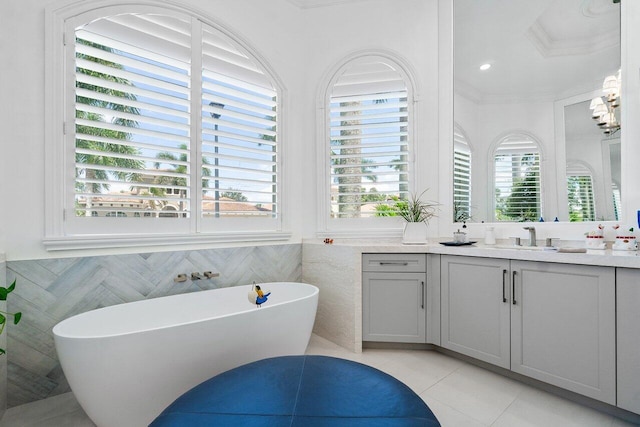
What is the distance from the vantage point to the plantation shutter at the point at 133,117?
2100 mm

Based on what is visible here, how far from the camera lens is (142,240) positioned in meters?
2.25

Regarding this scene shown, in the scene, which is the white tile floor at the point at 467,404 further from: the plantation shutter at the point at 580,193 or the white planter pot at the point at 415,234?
the plantation shutter at the point at 580,193

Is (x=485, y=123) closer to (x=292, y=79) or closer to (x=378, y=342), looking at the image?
(x=292, y=79)

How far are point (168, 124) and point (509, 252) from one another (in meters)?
2.62

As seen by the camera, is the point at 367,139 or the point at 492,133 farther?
the point at 367,139

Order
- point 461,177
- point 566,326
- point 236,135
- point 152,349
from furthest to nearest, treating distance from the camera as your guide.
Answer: point 461,177, point 236,135, point 566,326, point 152,349

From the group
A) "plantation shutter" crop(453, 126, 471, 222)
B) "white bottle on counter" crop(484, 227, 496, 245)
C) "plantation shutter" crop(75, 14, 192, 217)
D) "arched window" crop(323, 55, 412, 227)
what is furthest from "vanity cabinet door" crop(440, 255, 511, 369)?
"plantation shutter" crop(75, 14, 192, 217)

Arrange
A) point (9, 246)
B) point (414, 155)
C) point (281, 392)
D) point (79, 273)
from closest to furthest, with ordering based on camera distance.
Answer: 1. point (281, 392)
2. point (9, 246)
3. point (79, 273)
4. point (414, 155)

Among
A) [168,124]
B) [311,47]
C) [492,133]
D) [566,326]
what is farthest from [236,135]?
[566,326]

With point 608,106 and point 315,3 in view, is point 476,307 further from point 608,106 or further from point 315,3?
point 315,3

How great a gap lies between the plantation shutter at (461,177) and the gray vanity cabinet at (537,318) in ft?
2.29

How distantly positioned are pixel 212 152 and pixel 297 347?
1697 millimetres

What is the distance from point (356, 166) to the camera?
3.13 meters

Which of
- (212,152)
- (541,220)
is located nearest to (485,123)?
(541,220)
